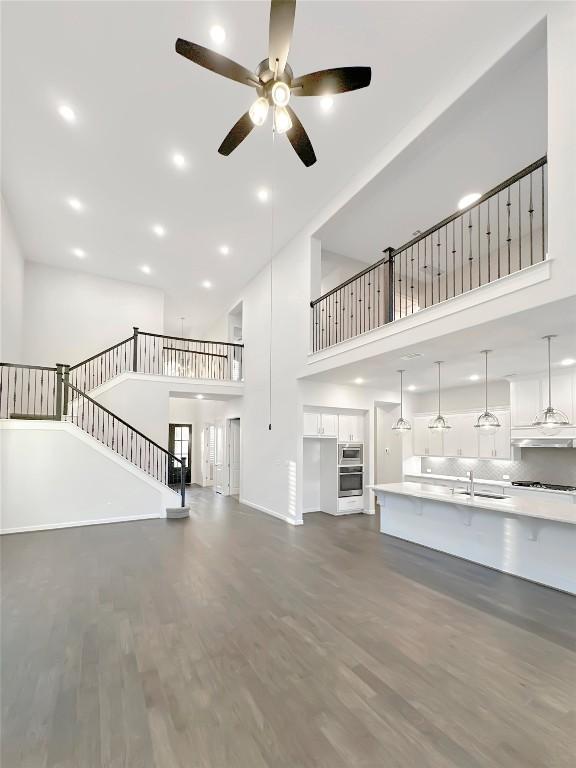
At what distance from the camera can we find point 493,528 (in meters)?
4.77

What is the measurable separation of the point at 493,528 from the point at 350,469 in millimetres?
3550

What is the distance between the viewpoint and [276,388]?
8102 millimetres

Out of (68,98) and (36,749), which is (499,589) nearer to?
(36,749)

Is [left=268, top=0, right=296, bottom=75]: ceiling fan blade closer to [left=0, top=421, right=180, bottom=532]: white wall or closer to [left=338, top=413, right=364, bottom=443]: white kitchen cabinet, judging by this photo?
A: [left=338, top=413, right=364, bottom=443]: white kitchen cabinet

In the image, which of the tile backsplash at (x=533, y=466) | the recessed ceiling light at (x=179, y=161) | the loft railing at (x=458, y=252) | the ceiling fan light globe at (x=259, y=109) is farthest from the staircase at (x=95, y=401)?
the tile backsplash at (x=533, y=466)

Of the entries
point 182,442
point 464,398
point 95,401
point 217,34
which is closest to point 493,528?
point 464,398

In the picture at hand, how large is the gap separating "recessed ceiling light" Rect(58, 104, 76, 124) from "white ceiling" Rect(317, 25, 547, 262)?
4.10 m

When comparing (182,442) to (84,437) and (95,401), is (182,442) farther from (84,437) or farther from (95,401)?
(84,437)

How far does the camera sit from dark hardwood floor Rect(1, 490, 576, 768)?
2.00 m

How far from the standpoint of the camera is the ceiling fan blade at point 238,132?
3412 mm

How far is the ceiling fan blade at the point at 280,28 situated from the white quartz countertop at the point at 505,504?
5034 millimetres

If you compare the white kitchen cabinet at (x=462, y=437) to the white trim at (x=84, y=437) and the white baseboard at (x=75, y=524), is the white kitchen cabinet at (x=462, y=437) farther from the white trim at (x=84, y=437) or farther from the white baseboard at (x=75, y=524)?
the white baseboard at (x=75, y=524)

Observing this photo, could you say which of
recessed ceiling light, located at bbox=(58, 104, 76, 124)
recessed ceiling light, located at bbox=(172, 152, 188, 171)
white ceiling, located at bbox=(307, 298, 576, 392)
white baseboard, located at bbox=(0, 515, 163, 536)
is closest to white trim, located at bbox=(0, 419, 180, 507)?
white baseboard, located at bbox=(0, 515, 163, 536)

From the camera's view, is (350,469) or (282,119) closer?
(282,119)
